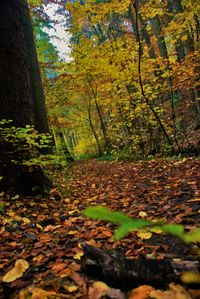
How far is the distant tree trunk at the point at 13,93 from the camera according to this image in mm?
4141

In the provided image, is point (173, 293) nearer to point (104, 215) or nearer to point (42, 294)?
point (42, 294)

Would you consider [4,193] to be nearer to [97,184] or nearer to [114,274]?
[97,184]

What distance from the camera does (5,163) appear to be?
4.12 m

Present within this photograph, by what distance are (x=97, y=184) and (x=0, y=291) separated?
4115 millimetres

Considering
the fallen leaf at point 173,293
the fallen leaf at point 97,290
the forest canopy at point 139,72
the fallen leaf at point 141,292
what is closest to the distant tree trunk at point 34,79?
the forest canopy at point 139,72

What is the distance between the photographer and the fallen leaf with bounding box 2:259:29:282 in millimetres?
1800

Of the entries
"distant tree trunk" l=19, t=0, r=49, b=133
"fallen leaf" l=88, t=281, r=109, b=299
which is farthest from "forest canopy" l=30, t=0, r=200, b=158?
"fallen leaf" l=88, t=281, r=109, b=299

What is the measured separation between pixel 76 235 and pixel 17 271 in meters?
0.79

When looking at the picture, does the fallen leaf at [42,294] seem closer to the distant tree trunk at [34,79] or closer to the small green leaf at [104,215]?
the small green leaf at [104,215]

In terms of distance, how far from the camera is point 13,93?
424cm

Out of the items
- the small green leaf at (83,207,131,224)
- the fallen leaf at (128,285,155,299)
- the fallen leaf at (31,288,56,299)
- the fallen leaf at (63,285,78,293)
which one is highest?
the small green leaf at (83,207,131,224)

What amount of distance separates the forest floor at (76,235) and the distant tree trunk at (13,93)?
289 millimetres

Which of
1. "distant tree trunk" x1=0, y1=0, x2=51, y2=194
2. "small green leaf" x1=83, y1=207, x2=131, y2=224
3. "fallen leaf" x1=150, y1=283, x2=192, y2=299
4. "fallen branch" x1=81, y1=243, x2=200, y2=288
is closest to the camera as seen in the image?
"small green leaf" x1=83, y1=207, x2=131, y2=224

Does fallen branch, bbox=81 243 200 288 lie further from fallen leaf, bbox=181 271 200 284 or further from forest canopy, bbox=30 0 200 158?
forest canopy, bbox=30 0 200 158
